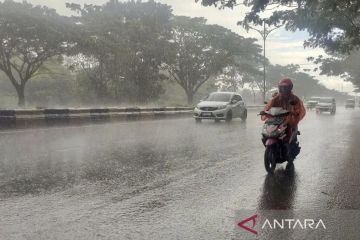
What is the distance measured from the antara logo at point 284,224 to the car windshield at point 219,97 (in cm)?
1914

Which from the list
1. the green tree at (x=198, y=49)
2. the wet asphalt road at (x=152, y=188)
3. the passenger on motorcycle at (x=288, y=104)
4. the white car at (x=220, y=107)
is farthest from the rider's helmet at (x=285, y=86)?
the green tree at (x=198, y=49)

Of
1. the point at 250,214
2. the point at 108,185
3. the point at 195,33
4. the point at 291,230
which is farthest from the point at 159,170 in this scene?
the point at 195,33

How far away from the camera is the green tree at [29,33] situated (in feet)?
103

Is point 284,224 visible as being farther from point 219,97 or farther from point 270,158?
point 219,97

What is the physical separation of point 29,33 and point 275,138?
29.1 meters

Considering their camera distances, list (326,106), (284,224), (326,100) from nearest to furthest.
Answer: (284,224), (326,106), (326,100)

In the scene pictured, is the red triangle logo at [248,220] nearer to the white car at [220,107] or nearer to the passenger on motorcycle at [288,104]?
the passenger on motorcycle at [288,104]

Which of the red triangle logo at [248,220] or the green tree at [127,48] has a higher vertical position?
the green tree at [127,48]

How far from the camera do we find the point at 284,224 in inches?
171

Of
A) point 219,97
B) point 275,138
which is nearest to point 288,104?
point 275,138

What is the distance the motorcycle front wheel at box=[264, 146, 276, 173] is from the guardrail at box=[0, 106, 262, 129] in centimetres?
1133

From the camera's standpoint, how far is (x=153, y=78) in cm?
4275

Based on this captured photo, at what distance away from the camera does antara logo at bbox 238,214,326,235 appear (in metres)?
4.24

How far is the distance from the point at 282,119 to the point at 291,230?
11.8 ft
